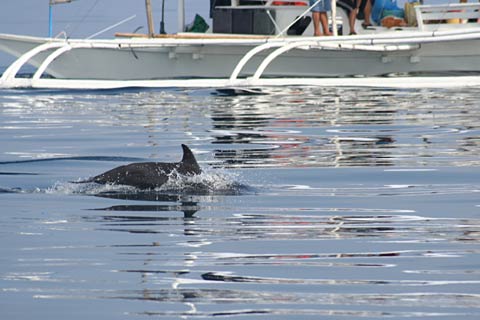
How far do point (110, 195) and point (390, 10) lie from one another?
21845 millimetres

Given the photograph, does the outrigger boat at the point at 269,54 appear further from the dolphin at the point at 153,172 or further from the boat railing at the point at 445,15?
the dolphin at the point at 153,172

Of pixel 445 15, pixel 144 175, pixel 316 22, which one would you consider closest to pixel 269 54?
pixel 316 22

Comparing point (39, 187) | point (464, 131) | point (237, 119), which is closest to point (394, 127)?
point (464, 131)

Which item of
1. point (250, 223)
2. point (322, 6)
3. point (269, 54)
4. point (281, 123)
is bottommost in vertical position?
point (281, 123)

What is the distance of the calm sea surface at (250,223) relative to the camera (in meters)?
6.81

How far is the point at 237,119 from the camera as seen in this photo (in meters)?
21.0

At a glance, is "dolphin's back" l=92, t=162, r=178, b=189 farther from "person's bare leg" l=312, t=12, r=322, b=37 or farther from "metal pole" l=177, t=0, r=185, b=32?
"metal pole" l=177, t=0, r=185, b=32

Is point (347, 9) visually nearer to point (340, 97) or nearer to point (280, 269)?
point (340, 97)

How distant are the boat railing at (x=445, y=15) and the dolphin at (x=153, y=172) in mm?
17450

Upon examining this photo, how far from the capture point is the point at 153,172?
11.6m

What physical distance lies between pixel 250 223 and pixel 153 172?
6.90 ft

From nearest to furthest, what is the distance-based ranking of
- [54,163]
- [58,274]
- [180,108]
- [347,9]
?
[58,274], [54,163], [180,108], [347,9]

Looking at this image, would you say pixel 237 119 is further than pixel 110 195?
Yes

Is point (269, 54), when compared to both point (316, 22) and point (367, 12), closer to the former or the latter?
point (316, 22)
